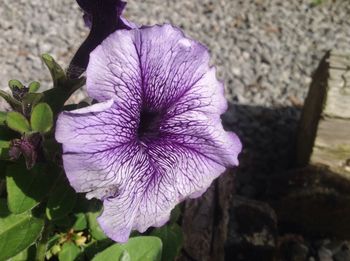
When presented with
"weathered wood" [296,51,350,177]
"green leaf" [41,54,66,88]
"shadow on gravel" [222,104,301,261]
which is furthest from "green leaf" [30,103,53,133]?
"weathered wood" [296,51,350,177]

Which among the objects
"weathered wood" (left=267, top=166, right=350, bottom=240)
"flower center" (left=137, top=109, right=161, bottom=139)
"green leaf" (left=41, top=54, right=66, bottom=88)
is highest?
"green leaf" (left=41, top=54, right=66, bottom=88)

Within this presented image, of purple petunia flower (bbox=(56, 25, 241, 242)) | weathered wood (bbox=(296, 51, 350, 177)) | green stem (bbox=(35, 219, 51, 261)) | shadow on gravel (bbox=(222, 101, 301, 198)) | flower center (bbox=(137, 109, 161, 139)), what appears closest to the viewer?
purple petunia flower (bbox=(56, 25, 241, 242))

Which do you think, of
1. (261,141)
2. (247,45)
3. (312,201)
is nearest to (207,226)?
(312,201)

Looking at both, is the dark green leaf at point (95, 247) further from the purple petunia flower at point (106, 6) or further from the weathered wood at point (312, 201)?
the weathered wood at point (312, 201)

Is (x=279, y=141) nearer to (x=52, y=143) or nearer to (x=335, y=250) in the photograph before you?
(x=335, y=250)

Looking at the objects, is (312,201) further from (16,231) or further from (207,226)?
(16,231)

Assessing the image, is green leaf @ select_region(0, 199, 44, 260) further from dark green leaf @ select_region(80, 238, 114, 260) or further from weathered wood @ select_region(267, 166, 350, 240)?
weathered wood @ select_region(267, 166, 350, 240)

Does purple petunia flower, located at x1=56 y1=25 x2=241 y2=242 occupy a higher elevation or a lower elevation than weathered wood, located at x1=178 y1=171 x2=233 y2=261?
higher
